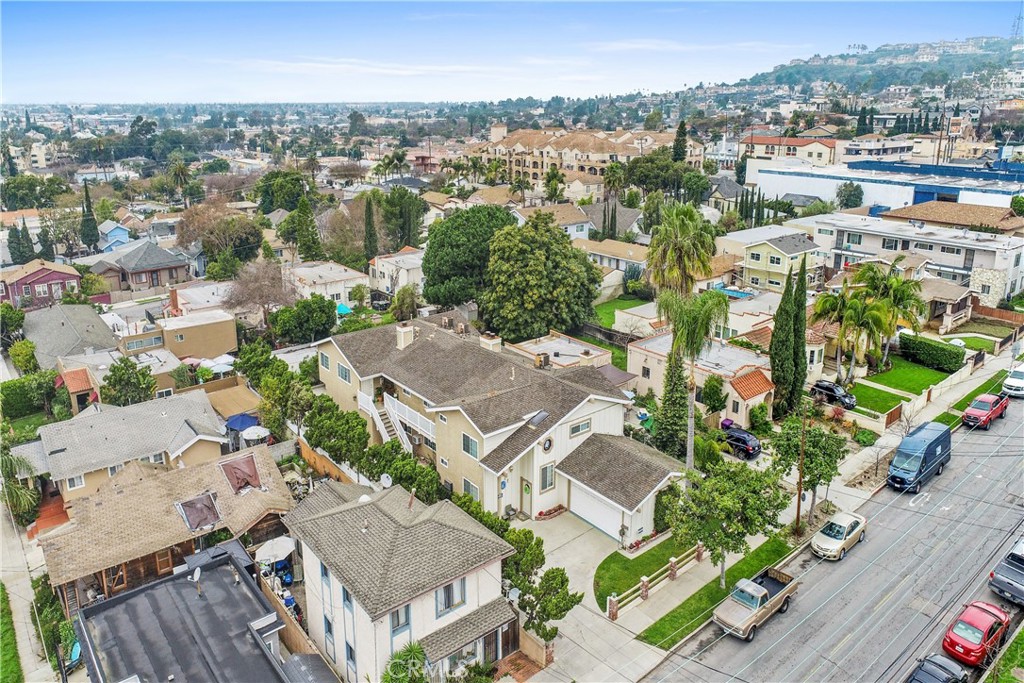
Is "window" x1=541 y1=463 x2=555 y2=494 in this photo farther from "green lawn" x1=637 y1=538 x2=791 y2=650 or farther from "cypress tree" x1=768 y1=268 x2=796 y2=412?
"cypress tree" x1=768 y1=268 x2=796 y2=412

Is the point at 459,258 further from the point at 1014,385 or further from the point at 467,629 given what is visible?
the point at 467,629

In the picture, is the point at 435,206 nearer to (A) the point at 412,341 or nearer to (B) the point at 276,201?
(B) the point at 276,201

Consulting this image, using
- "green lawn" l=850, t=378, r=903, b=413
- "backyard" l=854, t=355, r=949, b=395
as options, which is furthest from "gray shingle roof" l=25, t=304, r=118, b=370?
"backyard" l=854, t=355, r=949, b=395

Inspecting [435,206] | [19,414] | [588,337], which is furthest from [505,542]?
[435,206]

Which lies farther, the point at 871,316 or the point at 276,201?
the point at 276,201

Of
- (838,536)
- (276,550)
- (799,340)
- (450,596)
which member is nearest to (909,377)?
(799,340)

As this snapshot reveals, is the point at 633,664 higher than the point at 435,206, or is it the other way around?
the point at 435,206
